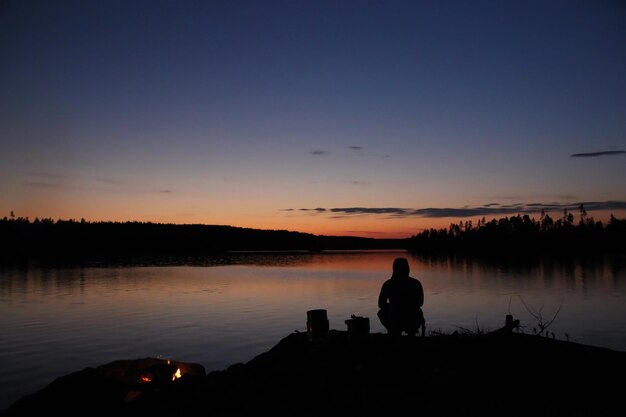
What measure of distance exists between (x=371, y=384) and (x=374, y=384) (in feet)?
0.20

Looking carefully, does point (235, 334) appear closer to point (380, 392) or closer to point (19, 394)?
point (19, 394)

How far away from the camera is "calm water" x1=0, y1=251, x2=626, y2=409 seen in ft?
69.9

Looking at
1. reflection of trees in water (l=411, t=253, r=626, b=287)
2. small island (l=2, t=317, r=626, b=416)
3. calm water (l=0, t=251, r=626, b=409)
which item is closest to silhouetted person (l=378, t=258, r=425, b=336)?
small island (l=2, t=317, r=626, b=416)

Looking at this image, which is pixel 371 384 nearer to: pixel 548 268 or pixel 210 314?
pixel 210 314

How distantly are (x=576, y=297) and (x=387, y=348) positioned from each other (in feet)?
112

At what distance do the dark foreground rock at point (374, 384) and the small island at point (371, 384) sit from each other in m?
0.02

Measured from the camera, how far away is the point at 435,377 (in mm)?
9117

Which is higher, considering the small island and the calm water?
the small island

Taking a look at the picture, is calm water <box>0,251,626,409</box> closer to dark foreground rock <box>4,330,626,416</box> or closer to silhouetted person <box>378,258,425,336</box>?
dark foreground rock <box>4,330,626,416</box>

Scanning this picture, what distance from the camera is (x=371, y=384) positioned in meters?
10.2

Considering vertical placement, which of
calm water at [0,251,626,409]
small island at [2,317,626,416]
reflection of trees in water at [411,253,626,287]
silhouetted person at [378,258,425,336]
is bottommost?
reflection of trees in water at [411,253,626,287]

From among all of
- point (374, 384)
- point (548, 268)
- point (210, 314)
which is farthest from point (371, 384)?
point (548, 268)

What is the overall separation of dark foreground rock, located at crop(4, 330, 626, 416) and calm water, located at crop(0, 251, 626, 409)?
5.63 m

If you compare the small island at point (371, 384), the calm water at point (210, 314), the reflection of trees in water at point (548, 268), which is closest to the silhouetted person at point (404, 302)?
the small island at point (371, 384)
